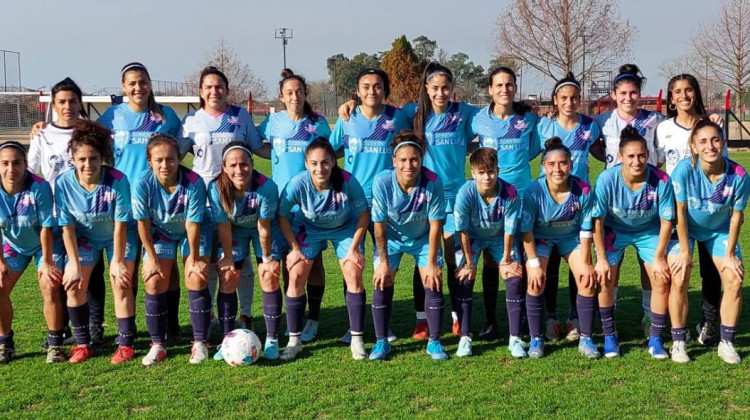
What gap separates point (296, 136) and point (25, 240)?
6.05 feet

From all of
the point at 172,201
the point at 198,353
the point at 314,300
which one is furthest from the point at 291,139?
the point at 198,353

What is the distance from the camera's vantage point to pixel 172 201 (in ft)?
14.1

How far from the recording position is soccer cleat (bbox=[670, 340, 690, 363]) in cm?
422

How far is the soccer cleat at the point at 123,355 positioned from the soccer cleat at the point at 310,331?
1119mm

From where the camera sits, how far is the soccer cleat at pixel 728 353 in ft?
13.7

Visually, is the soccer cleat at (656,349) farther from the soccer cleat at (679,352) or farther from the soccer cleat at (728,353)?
the soccer cleat at (728,353)

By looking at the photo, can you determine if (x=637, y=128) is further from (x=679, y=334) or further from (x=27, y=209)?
(x=27, y=209)

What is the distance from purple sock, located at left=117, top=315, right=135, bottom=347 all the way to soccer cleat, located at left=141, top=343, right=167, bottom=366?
148mm

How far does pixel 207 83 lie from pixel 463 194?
1905mm

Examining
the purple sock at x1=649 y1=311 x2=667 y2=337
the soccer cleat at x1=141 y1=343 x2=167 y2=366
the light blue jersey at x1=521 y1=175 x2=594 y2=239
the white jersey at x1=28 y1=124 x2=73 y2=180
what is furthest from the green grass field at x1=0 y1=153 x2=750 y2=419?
the white jersey at x1=28 y1=124 x2=73 y2=180

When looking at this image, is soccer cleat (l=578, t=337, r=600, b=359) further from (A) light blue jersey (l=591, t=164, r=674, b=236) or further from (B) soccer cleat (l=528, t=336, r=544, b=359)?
(A) light blue jersey (l=591, t=164, r=674, b=236)

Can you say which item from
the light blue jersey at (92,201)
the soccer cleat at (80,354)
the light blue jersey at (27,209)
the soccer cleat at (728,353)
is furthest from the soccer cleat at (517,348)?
the light blue jersey at (27,209)

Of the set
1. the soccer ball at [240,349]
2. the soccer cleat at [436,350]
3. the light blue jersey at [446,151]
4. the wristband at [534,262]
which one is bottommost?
the soccer cleat at [436,350]

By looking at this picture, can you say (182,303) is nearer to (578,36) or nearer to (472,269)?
(472,269)
